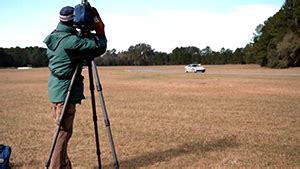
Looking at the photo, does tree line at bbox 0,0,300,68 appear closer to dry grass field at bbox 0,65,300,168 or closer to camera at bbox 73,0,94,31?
dry grass field at bbox 0,65,300,168

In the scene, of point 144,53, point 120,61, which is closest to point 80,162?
point 120,61

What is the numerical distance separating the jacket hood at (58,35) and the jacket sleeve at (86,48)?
238 mm

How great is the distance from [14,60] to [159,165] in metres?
125

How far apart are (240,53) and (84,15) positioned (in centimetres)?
10983

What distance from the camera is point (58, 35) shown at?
459 centimetres

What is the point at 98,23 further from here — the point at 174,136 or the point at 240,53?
the point at 240,53

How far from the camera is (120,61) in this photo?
423 feet

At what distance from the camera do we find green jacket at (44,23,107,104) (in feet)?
14.6

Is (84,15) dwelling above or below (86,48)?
above

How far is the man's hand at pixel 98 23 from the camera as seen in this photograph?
4.12m

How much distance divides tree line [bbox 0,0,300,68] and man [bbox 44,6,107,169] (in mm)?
32013

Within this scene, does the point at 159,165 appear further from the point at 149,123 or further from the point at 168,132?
the point at 149,123

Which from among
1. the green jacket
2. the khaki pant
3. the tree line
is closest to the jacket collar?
the green jacket

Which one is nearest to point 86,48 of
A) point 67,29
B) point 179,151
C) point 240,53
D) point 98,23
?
point 98,23
